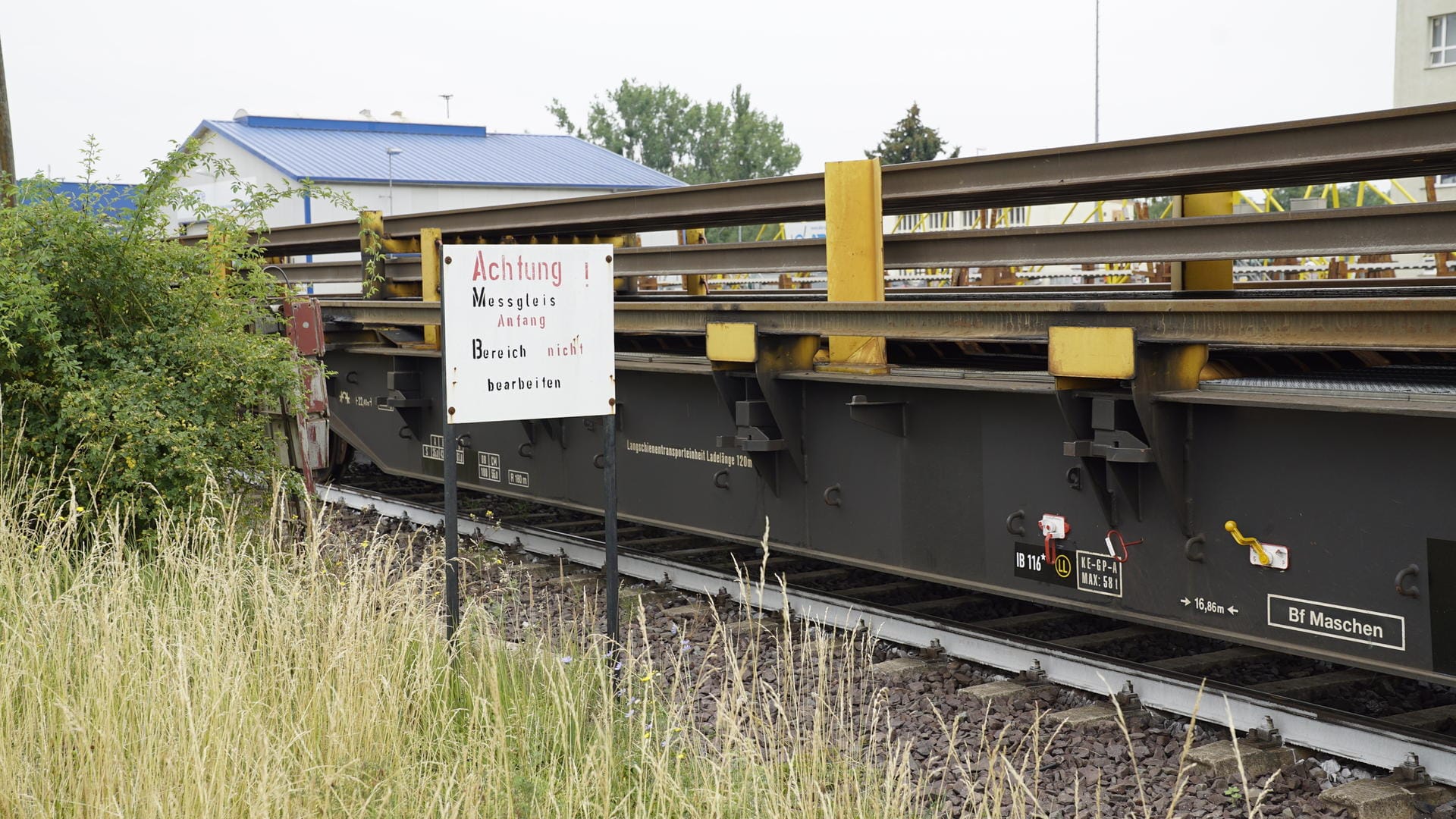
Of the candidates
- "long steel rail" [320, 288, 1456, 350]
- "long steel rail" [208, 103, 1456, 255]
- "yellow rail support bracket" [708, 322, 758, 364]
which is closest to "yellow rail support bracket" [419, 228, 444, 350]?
"long steel rail" [208, 103, 1456, 255]

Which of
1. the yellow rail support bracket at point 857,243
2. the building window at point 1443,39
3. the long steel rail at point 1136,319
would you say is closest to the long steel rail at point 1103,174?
the yellow rail support bracket at point 857,243

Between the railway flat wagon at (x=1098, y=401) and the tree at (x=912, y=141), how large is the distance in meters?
55.8

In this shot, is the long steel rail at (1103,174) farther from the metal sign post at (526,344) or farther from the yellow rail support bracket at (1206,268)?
the metal sign post at (526,344)

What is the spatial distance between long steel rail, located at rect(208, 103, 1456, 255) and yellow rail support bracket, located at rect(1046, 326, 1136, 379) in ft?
2.72

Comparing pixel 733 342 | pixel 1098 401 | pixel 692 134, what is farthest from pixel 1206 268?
pixel 692 134

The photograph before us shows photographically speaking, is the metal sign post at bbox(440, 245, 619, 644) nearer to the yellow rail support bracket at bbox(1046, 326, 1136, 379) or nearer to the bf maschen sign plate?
the bf maschen sign plate

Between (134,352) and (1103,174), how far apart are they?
530 centimetres

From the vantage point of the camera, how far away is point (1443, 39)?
42.8 m

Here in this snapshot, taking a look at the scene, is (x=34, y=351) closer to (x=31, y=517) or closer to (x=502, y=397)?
(x=31, y=517)

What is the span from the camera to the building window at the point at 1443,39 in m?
42.5

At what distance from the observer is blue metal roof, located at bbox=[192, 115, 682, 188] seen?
5250 cm

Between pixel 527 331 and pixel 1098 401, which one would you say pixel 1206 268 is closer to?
pixel 1098 401

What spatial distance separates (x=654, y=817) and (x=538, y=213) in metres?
6.48

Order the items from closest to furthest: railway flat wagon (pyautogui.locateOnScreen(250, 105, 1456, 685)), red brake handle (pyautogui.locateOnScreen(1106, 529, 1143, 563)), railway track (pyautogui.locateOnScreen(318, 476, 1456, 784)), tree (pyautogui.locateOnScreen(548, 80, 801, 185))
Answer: railway flat wagon (pyautogui.locateOnScreen(250, 105, 1456, 685)) → railway track (pyautogui.locateOnScreen(318, 476, 1456, 784)) → red brake handle (pyautogui.locateOnScreen(1106, 529, 1143, 563)) → tree (pyautogui.locateOnScreen(548, 80, 801, 185))
